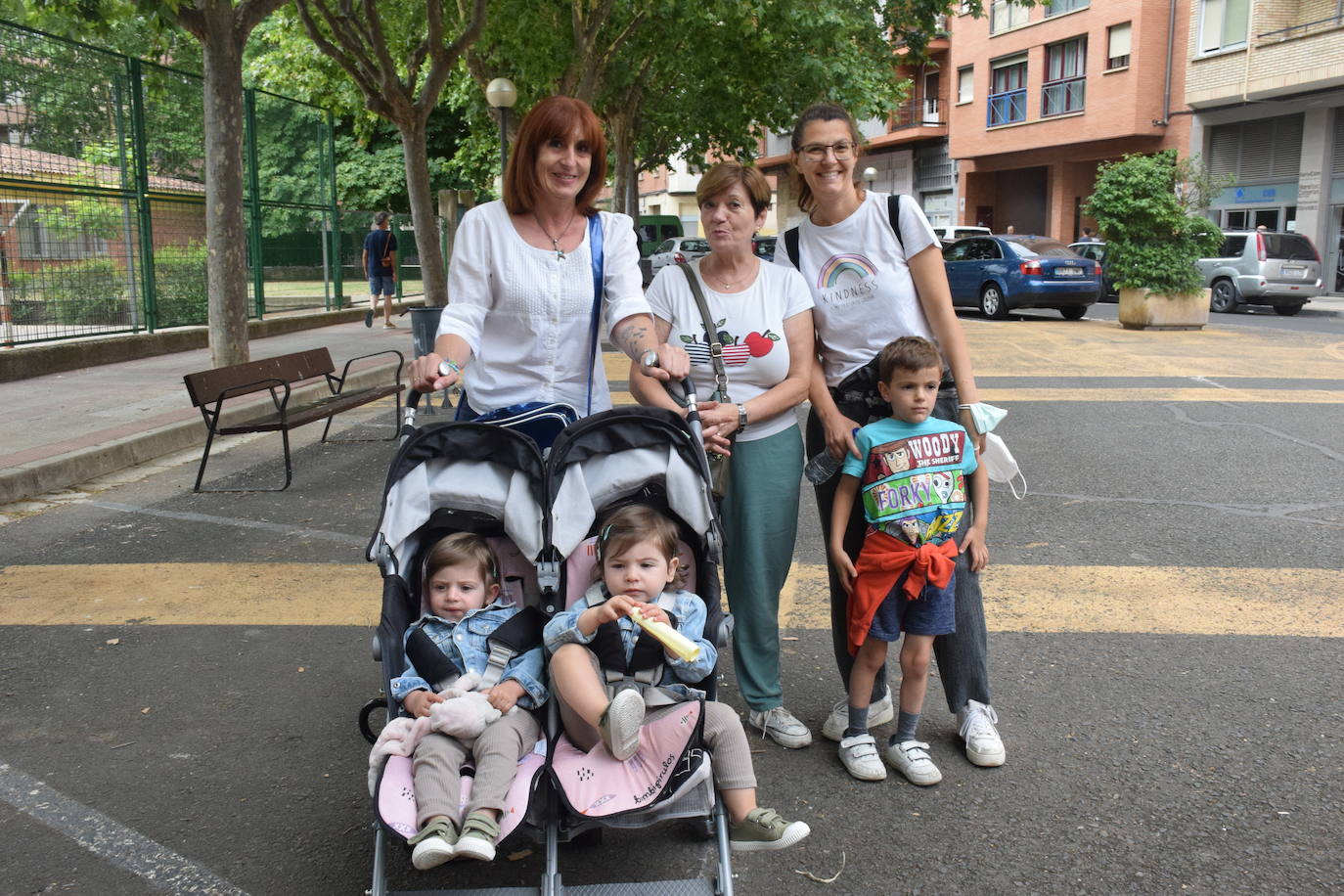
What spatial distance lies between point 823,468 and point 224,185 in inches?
366

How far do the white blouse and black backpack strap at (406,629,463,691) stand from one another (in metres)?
0.79

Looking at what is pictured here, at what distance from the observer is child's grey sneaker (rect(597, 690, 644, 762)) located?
2.69m

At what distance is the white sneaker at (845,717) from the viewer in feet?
12.4

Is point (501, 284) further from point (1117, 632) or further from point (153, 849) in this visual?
point (1117, 632)

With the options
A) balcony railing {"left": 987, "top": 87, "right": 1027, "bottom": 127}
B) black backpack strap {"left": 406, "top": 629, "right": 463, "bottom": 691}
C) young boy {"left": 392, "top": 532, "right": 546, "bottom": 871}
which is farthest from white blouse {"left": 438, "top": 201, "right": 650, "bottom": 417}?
balcony railing {"left": 987, "top": 87, "right": 1027, "bottom": 127}

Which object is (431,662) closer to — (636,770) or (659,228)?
(636,770)

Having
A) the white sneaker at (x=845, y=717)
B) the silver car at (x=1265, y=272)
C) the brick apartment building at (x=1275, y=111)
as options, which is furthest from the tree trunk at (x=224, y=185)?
the brick apartment building at (x=1275, y=111)

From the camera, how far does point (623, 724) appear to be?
8.82ft

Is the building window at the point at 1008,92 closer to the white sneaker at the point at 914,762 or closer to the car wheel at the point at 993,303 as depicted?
the car wheel at the point at 993,303

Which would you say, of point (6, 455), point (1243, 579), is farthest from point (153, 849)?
point (6, 455)

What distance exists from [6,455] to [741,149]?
26.0 metres

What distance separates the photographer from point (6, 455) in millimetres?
7867

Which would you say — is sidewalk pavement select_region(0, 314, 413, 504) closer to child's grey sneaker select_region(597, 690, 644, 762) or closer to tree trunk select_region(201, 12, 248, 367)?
tree trunk select_region(201, 12, 248, 367)

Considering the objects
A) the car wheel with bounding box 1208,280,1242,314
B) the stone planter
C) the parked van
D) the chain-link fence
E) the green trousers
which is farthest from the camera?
the parked van
